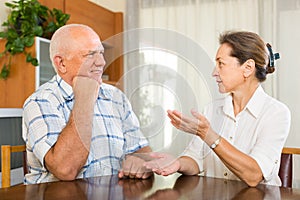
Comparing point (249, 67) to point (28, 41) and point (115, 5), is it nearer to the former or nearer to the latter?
point (28, 41)

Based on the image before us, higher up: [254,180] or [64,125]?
[64,125]

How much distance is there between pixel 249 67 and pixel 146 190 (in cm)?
66

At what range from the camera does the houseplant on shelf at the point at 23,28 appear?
2506 mm

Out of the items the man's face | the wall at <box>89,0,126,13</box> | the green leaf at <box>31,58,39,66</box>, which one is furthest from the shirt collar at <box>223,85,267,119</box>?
the wall at <box>89,0,126,13</box>

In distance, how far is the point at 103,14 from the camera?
3.49m

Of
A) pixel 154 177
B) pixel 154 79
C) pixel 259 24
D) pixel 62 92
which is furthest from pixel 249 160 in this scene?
pixel 259 24

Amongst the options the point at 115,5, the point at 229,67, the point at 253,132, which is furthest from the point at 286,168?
the point at 115,5

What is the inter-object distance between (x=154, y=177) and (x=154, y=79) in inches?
13.9

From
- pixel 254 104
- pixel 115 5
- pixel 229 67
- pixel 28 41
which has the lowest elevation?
pixel 254 104

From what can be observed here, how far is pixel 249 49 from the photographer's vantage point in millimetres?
1533

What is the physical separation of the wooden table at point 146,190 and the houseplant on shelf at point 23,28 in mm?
1430

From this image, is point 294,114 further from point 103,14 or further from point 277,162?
point 277,162

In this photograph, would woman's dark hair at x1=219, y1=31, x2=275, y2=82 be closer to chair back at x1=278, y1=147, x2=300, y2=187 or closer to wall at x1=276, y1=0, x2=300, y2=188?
chair back at x1=278, y1=147, x2=300, y2=187

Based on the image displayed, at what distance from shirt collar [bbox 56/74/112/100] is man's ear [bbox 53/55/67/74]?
3cm
